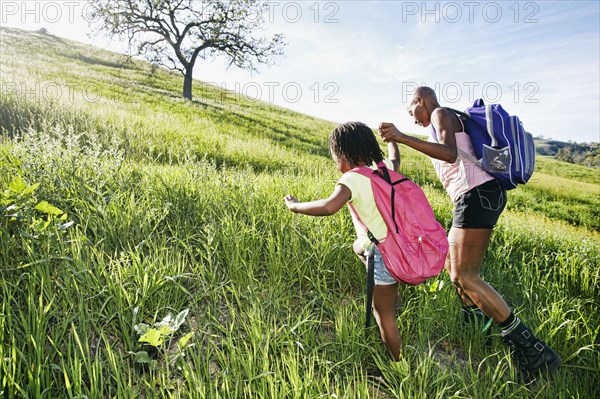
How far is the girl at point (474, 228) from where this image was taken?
2830mm

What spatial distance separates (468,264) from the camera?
2906mm

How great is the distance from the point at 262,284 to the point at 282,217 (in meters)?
0.94

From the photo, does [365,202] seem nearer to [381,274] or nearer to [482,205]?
[381,274]

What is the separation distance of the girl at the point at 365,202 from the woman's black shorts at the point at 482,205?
2.47ft

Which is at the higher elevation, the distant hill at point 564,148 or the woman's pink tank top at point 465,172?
the distant hill at point 564,148

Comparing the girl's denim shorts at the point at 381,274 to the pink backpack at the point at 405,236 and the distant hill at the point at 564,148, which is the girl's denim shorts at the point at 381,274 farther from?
the distant hill at the point at 564,148

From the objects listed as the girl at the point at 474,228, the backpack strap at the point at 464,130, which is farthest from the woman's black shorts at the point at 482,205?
the backpack strap at the point at 464,130

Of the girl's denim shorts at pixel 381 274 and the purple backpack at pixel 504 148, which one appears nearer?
the girl's denim shorts at pixel 381 274

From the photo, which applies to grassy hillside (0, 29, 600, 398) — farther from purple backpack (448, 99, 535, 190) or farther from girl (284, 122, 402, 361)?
purple backpack (448, 99, 535, 190)

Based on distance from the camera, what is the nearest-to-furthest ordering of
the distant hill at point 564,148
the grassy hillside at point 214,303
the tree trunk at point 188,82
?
the grassy hillside at point 214,303 → the tree trunk at point 188,82 → the distant hill at point 564,148

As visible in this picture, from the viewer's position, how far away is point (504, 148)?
2.69 m

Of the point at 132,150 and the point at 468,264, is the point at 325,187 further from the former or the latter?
the point at 132,150

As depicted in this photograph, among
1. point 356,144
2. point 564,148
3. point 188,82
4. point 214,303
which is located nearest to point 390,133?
point 356,144

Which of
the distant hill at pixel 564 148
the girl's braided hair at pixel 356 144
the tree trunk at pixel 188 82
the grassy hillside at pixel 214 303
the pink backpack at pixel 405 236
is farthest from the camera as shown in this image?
the distant hill at pixel 564 148
